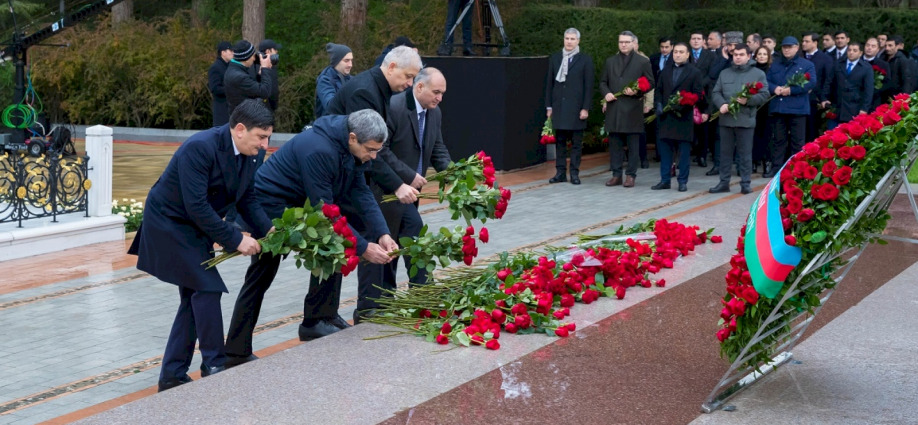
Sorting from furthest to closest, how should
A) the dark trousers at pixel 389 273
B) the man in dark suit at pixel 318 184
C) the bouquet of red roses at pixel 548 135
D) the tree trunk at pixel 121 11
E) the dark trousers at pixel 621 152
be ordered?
the tree trunk at pixel 121 11 < the bouquet of red roses at pixel 548 135 < the dark trousers at pixel 621 152 < the dark trousers at pixel 389 273 < the man in dark suit at pixel 318 184

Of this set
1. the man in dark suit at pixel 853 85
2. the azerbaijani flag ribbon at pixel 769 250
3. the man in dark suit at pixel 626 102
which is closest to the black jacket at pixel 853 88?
the man in dark suit at pixel 853 85

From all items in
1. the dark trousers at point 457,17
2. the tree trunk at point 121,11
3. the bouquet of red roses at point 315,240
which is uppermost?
the tree trunk at point 121,11

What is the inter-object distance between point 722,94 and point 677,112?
586 millimetres

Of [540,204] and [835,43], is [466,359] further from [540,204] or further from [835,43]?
[835,43]

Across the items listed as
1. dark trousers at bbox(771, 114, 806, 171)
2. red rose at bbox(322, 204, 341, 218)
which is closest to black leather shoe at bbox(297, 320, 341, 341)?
red rose at bbox(322, 204, 341, 218)

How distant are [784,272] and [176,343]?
10.1 ft

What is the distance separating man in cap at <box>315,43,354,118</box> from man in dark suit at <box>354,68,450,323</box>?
2.59 m

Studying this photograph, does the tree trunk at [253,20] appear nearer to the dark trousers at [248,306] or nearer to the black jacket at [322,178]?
the black jacket at [322,178]

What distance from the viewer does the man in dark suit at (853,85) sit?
48.9 feet

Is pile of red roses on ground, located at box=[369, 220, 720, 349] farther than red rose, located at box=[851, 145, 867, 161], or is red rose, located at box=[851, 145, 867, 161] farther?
pile of red roses on ground, located at box=[369, 220, 720, 349]

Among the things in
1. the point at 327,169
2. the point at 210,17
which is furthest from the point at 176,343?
the point at 210,17

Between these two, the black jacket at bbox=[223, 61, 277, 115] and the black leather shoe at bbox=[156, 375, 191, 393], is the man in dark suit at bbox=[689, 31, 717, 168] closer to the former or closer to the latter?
the black jacket at bbox=[223, 61, 277, 115]

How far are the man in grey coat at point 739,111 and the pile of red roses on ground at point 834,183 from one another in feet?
27.6

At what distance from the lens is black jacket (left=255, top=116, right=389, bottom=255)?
626 centimetres
